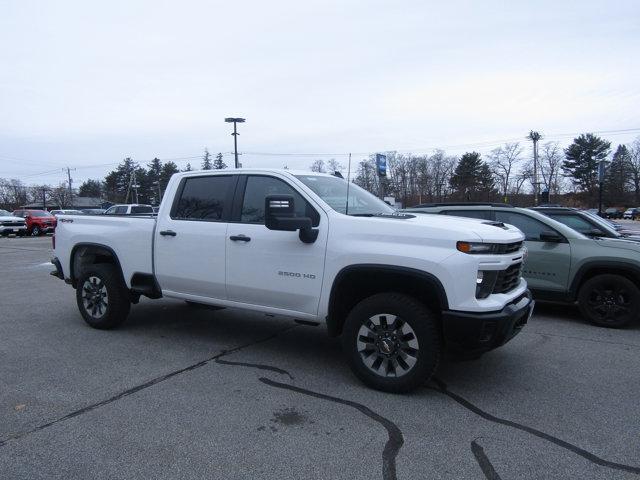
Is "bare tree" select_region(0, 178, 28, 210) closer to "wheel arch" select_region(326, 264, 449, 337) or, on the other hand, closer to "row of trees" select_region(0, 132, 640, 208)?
"row of trees" select_region(0, 132, 640, 208)

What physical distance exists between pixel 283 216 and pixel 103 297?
3260 millimetres

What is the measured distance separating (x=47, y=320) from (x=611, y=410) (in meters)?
6.88

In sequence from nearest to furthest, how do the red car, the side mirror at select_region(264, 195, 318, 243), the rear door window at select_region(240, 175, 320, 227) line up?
the side mirror at select_region(264, 195, 318, 243)
the rear door window at select_region(240, 175, 320, 227)
the red car

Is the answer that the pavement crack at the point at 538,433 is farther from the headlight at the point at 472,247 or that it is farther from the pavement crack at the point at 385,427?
the headlight at the point at 472,247

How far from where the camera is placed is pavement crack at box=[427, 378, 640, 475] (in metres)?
3.09

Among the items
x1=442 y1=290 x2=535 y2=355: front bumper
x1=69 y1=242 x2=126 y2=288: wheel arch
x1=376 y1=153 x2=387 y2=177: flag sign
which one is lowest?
x1=442 y1=290 x2=535 y2=355: front bumper

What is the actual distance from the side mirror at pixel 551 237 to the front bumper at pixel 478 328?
3517mm

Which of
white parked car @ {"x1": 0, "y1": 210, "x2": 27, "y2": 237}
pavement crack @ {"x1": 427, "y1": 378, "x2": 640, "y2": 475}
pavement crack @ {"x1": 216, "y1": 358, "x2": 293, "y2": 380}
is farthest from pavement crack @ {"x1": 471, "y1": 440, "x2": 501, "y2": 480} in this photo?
white parked car @ {"x1": 0, "y1": 210, "x2": 27, "y2": 237}

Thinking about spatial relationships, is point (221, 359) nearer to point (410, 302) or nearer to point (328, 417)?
point (328, 417)

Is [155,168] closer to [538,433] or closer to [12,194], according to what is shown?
[12,194]

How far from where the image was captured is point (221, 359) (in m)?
5.19

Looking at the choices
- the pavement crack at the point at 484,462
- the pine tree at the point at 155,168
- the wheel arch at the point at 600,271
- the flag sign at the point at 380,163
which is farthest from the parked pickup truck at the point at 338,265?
the pine tree at the point at 155,168

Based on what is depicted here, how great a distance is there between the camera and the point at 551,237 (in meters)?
7.18

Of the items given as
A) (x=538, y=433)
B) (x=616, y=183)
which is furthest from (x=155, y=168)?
(x=538, y=433)
